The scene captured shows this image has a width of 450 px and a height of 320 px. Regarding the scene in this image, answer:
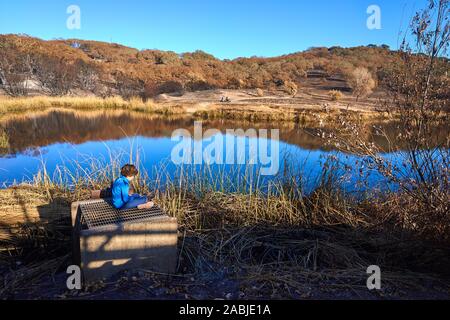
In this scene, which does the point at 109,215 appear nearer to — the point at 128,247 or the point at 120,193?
the point at 120,193

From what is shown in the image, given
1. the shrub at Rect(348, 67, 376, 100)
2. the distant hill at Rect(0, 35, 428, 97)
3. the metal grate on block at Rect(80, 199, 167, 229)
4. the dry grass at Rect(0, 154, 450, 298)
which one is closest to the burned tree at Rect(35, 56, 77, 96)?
the distant hill at Rect(0, 35, 428, 97)

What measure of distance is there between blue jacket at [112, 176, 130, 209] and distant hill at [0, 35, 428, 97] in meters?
15.7

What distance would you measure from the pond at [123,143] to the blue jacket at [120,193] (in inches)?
90.8

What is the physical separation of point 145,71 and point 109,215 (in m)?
33.8

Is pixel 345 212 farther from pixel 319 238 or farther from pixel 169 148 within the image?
pixel 169 148

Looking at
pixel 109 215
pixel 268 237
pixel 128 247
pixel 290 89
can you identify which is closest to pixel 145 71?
pixel 290 89

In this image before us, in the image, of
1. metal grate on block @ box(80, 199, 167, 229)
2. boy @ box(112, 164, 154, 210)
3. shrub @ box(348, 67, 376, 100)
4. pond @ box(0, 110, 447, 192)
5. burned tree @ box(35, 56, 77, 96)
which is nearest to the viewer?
metal grate on block @ box(80, 199, 167, 229)

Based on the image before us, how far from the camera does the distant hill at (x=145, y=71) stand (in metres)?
24.4

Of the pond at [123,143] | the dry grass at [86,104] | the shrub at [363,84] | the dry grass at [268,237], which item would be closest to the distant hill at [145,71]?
the shrub at [363,84]

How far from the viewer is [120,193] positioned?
335cm

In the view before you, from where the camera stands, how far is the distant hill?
24375 mm

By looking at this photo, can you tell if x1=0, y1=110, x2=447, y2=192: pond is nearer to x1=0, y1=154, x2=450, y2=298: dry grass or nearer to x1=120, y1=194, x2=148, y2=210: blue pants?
x1=0, y1=154, x2=450, y2=298: dry grass

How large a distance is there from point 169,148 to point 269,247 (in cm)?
677

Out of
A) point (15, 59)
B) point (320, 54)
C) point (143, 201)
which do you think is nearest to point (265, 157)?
point (143, 201)
